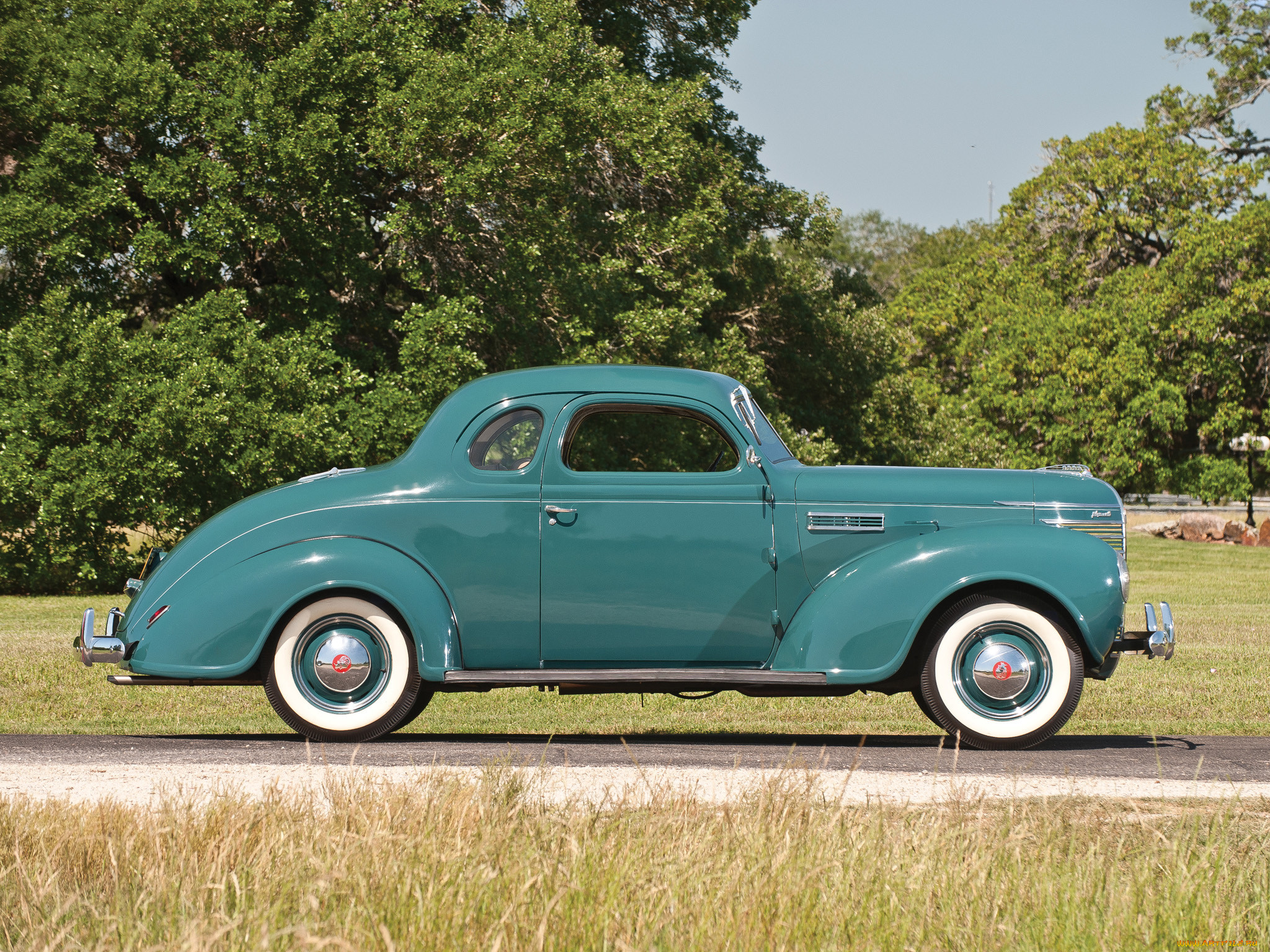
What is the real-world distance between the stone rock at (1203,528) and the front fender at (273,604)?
3295 centimetres

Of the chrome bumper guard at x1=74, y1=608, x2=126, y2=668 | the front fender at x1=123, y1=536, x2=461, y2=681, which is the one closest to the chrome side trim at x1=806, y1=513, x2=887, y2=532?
the front fender at x1=123, y1=536, x2=461, y2=681

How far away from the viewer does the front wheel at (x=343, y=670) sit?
6605mm

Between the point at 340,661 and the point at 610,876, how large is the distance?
3184 millimetres

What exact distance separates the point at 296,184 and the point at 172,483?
455 centimetres

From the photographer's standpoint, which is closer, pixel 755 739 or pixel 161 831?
pixel 161 831

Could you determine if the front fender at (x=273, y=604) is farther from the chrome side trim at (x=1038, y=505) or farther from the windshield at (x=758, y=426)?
the chrome side trim at (x=1038, y=505)

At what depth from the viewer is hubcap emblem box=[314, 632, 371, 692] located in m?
6.61

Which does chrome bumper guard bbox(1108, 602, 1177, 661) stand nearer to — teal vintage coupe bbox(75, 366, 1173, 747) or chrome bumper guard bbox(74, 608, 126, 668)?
teal vintage coupe bbox(75, 366, 1173, 747)

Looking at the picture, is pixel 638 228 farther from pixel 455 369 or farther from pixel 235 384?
pixel 235 384

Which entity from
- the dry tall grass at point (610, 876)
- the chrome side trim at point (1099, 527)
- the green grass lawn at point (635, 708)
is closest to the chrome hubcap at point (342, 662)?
the green grass lawn at point (635, 708)

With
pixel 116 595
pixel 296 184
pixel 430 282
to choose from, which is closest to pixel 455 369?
pixel 430 282

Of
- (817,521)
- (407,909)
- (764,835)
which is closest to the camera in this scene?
(407,909)

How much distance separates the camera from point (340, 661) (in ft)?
21.7

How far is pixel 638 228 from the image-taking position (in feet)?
66.0
